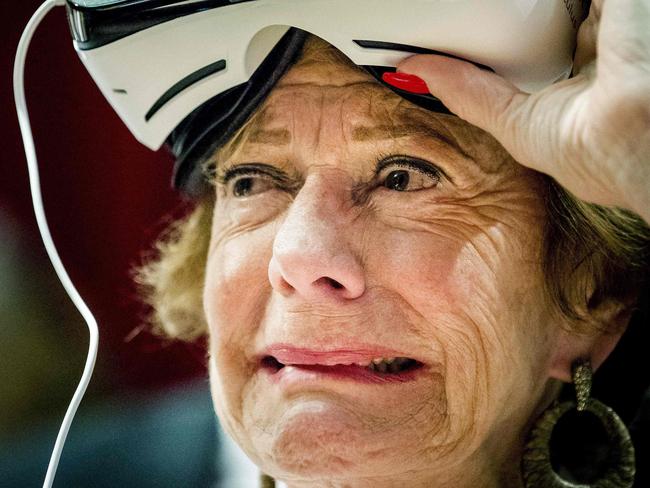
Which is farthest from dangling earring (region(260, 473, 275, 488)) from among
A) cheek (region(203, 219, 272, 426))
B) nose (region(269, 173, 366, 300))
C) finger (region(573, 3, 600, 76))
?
finger (region(573, 3, 600, 76))

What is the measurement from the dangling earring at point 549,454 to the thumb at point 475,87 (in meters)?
0.45

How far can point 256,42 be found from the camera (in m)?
1.05

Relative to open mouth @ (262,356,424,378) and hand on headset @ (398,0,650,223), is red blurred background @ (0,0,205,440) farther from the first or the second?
hand on headset @ (398,0,650,223)

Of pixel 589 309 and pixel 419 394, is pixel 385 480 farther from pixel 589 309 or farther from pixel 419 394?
pixel 589 309

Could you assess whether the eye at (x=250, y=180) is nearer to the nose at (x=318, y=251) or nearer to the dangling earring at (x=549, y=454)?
the nose at (x=318, y=251)

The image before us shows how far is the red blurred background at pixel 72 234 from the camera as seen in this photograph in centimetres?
209

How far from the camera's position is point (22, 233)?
2133 mm

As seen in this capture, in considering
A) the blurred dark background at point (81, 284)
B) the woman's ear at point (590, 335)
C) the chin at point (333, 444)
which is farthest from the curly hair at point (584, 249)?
the blurred dark background at point (81, 284)

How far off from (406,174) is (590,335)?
1.12 ft

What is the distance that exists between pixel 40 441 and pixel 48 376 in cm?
17

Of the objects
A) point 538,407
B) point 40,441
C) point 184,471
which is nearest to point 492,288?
point 538,407

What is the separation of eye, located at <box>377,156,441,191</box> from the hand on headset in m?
0.11

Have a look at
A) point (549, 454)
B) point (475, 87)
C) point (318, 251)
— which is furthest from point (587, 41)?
point (549, 454)

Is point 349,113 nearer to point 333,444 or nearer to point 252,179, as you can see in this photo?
point 252,179
